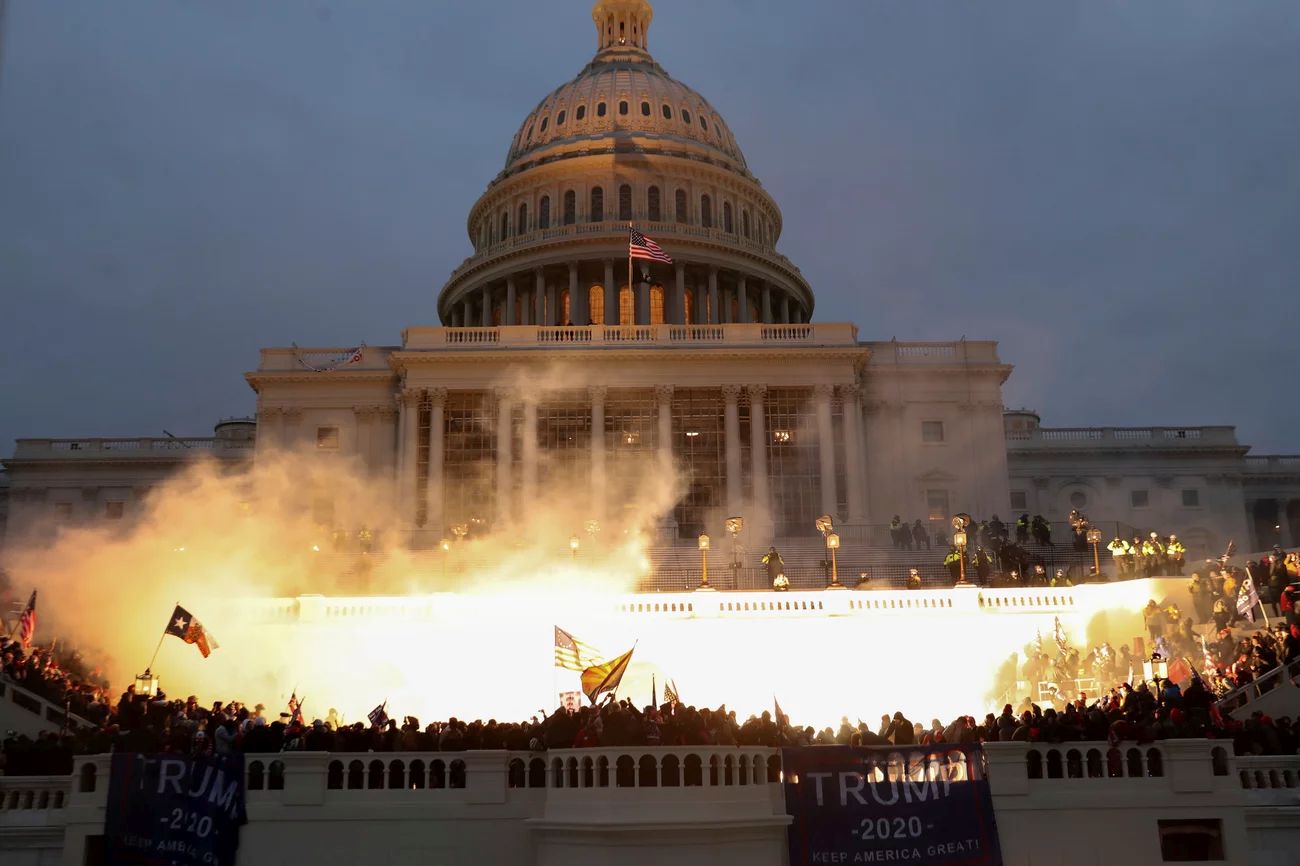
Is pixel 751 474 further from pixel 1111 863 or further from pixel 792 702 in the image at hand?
pixel 1111 863

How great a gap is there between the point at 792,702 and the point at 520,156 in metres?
61.8

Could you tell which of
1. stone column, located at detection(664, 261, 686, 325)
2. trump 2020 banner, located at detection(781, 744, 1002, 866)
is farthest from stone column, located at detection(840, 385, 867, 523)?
trump 2020 banner, located at detection(781, 744, 1002, 866)

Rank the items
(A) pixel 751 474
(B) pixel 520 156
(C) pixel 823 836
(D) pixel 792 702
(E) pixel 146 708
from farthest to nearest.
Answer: (B) pixel 520 156 < (A) pixel 751 474 < (D) pixel 792 702 < (E) pixel 146 708 < (C) pixel 823 836

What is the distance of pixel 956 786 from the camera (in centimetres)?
2045

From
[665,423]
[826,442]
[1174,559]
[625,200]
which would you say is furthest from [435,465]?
[625,200]

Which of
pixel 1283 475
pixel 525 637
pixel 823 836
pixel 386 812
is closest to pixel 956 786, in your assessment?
pixel 823 836

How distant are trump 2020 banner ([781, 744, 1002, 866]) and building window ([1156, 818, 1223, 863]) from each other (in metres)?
2.83

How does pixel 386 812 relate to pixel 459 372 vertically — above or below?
below

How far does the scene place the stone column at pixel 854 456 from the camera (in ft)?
186

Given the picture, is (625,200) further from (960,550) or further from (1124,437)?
(960,550)

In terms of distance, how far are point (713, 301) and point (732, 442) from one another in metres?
22.8

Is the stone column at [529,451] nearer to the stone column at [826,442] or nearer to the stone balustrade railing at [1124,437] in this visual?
the stone column at [826,442]

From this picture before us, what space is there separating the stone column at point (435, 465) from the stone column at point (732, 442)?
40.3 feet

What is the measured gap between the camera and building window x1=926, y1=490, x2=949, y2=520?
192ft
